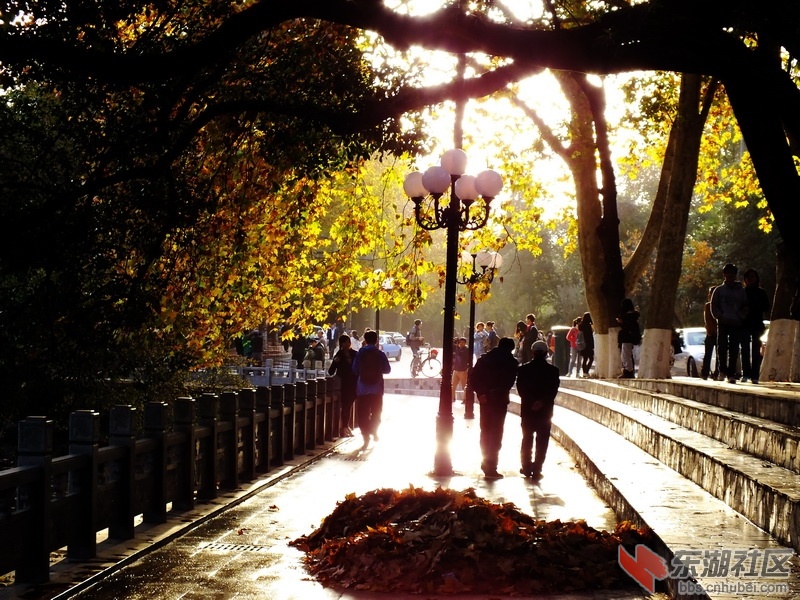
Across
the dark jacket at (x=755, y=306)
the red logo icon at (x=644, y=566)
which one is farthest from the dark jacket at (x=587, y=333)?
the red logo icon at (x=644, y=566)

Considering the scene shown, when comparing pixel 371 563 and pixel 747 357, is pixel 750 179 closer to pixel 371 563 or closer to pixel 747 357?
pixel 747 357

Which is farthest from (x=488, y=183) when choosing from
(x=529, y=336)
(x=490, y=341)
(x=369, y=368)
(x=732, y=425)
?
(x=490, y=341)

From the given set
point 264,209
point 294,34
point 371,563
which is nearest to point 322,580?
point 371,563

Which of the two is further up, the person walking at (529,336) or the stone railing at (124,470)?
the person walking at (529,336)

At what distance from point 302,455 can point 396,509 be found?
9.01 metres

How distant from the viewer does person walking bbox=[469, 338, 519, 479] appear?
16.1 m

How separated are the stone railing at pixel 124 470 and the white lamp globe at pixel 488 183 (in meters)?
4.13

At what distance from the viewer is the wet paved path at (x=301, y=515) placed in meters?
8.73

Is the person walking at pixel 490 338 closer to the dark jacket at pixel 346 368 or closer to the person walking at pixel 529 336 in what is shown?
the person walking at pixel 529 336

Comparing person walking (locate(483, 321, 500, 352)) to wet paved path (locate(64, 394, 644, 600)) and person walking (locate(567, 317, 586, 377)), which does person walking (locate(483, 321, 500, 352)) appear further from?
wet paved path (locate(64, 394, 644, 600))

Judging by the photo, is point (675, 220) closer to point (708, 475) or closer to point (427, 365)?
point (708, 475)

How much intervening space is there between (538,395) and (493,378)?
2.21 feet

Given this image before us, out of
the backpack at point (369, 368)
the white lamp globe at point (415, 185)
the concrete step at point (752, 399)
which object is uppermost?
the white lamp globe at point (415, 185)

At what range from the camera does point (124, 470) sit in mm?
10969
